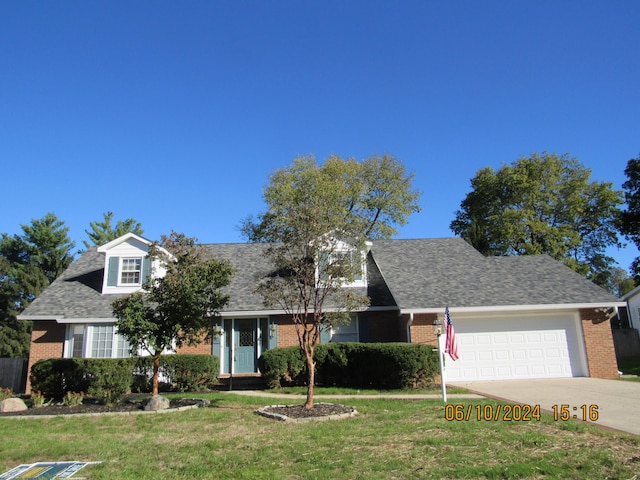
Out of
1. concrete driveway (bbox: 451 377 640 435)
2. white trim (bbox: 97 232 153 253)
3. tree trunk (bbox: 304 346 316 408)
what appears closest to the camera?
concrete driveway (bbox: 451 377 640 435)

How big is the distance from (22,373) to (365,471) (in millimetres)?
18775

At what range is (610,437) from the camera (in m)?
7.29

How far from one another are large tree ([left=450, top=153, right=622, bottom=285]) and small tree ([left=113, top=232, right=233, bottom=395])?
26441 millimetres

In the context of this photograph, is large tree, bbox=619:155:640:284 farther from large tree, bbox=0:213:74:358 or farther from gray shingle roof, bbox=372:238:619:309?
large tree, bbox=0:213:74:358

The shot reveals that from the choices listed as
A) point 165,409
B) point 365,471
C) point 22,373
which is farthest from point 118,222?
point 365,471

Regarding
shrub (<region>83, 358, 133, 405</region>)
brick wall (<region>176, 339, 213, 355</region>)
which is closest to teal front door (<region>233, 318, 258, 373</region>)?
brick wall (<region>176, 339, 213, 355</region>)

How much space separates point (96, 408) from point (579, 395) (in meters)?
12.4

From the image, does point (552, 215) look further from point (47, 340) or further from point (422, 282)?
point (47, 340)

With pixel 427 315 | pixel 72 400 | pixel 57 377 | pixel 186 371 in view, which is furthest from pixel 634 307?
pixel 57 377

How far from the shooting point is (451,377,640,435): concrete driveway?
9258 millimetres

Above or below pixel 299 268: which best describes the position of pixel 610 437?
below

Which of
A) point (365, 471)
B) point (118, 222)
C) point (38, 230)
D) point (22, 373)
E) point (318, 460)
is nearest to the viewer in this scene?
point (365, 471)

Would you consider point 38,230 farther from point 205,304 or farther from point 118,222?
point 205,304

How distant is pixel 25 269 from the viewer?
103ft
